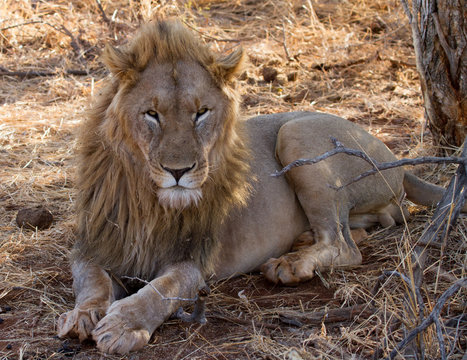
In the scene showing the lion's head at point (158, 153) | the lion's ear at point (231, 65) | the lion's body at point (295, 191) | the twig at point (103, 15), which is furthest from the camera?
the twig at point (103, 15)

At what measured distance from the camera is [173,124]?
121 inches

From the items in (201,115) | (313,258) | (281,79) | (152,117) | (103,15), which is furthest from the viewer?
(103,15)

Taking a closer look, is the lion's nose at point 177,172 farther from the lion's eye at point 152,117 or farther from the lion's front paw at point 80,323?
the lion's front paw at point 80,323

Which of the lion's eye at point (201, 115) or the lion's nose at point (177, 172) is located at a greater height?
the lion's eye at point (201, 115)

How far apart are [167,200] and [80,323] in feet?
2.47

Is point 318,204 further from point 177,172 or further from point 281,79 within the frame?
point 281,79

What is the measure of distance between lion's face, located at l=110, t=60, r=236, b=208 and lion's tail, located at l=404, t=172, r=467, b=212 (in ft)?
6.33

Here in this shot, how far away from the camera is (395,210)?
457cm

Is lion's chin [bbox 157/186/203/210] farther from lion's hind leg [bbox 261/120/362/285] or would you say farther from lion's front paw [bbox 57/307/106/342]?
lion's hind leg [bbox 261/120/362/285]

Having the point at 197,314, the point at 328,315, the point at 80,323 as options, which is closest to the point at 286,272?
the point at 328,315

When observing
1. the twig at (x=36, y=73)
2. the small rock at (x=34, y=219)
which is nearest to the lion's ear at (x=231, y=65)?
the small rock at (x=34, y=219)

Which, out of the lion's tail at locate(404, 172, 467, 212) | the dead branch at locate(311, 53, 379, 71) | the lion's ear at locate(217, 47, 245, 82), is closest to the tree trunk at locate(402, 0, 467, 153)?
the lion's tail at locate(404, 172, 467, 212)

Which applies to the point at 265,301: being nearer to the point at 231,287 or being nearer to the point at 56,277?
the point at 231,287

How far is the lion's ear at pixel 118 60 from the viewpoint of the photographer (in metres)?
3.13
